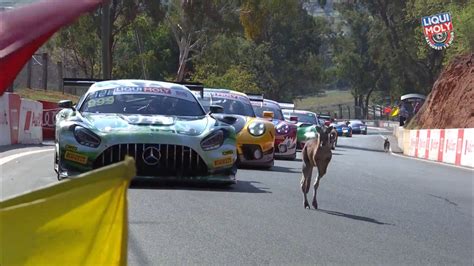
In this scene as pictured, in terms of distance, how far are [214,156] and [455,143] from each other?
16.4 m

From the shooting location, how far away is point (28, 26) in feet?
8.04

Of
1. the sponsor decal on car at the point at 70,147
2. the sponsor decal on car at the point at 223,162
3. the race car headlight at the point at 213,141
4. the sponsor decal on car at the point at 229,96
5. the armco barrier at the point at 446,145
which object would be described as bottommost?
the armco barrier at the point at 446,145

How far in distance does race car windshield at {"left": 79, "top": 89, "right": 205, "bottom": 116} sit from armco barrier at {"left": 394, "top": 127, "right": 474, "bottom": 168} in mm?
13639

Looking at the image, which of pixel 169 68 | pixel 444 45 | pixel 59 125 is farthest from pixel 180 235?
pixel 169 68

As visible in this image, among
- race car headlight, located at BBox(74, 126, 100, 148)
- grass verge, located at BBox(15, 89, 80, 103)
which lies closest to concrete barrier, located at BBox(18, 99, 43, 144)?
grass verge, located at BBox(15, 89, 80, 103)

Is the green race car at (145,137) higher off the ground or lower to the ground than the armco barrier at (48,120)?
higher

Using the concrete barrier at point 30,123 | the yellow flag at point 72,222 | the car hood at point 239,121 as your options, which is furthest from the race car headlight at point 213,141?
the concrete barrier at point 30,123

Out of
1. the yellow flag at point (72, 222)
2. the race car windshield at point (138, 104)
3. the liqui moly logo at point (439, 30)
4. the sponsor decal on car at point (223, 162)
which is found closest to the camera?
the yellow flag at point (72, 222)

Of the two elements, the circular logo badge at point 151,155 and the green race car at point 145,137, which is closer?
the green race car at point 145,137

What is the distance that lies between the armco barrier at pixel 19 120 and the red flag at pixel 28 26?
1714 centimetres

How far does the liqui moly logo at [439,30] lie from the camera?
45.7 meters

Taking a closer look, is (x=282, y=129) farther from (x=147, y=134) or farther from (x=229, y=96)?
(x=147, y=134)

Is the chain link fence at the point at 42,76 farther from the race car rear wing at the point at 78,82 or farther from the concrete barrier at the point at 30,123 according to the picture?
the race car rear wing at the point at 78,82

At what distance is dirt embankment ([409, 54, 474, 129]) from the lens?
3872 centimetres
